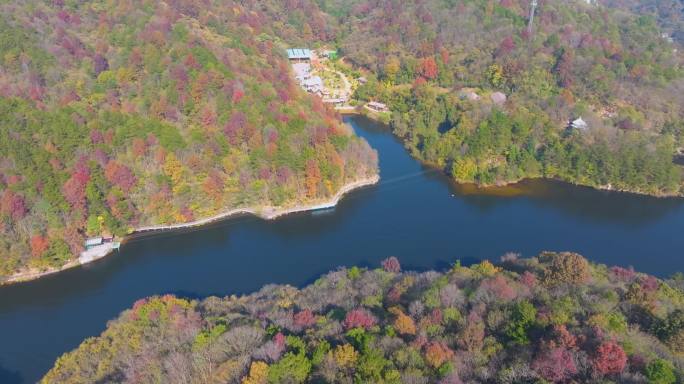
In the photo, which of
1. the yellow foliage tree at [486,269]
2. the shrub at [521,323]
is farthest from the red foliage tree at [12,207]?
the shrub at [521,323]

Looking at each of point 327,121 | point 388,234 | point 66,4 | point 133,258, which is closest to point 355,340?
point 388,234

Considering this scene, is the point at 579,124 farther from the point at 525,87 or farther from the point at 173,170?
the point at 173,170

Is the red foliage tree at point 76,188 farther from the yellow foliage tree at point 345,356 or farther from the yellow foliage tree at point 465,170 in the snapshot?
the yellow foliage tree at point 465,170

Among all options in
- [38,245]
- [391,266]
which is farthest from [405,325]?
[38,245]

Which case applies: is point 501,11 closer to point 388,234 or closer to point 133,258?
point 388,234

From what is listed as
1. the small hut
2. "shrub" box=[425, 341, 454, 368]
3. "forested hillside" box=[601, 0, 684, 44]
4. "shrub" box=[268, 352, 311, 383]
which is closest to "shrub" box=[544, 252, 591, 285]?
"shrub" box=[425, 341, 454, 368]

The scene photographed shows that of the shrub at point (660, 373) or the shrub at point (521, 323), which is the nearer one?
the shrub at point (660, 373)
